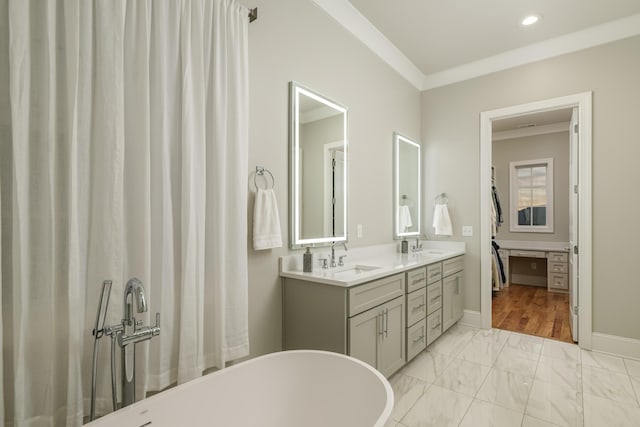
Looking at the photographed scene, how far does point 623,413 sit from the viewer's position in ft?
6.46

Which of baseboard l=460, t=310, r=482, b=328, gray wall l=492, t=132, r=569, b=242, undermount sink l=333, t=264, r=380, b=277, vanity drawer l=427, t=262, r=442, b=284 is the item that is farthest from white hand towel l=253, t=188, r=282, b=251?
gray wall l=492, t=132, r=569, b=242

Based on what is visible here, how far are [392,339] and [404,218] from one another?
1610 millimetres

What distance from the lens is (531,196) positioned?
18.6 feet

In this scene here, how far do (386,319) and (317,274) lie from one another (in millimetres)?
604

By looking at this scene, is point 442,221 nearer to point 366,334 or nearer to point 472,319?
point 472,319

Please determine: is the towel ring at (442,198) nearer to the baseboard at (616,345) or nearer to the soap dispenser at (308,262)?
the baseboard at (616,345)

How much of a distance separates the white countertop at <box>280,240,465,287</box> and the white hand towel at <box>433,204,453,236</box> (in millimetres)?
154

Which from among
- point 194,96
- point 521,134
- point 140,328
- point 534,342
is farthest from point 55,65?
point 521,134

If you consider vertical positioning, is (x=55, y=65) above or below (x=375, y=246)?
above

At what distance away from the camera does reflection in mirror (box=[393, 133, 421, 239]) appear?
11.1 feet

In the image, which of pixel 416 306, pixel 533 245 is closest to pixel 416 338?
pixel 416 306

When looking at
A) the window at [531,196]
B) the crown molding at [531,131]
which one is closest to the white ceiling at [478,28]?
the crown molding at [531,131]

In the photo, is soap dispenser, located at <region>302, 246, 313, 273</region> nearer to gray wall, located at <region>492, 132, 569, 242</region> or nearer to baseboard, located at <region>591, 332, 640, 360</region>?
baseboard, located at <region>591, 332, 640, 360</region>

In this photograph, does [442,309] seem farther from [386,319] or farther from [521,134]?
[521,134]
